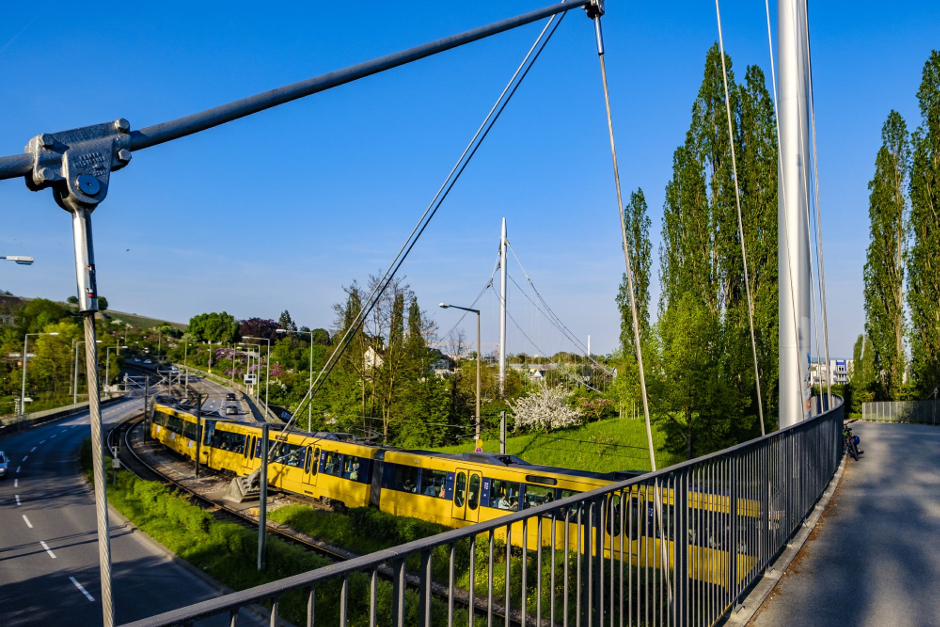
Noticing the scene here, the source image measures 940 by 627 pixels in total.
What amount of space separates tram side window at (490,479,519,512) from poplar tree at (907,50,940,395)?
32.1m

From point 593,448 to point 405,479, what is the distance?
1883 centimetres

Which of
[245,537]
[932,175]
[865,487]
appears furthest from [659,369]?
[932,175]

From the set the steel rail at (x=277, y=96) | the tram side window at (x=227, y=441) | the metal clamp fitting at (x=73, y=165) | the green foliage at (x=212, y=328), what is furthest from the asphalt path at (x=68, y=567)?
the green foliage at (x=212, y=328)

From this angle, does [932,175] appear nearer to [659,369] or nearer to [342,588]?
[659,369]

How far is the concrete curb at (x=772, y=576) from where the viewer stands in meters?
5.32

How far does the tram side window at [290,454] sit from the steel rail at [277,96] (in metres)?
20.2

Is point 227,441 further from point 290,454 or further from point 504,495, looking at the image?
point 504,495

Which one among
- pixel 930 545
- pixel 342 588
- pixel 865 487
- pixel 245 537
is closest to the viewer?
pixel 342 588

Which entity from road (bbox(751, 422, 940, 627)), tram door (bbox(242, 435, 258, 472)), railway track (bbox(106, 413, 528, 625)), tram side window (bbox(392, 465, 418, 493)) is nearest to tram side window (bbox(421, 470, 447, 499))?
tram side window (bbox(392, 465, 418, 493))

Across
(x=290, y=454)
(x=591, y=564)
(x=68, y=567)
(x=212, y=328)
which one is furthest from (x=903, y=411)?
(x=212, y=328)

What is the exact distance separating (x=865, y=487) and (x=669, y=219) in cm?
2308

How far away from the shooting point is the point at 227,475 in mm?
27844

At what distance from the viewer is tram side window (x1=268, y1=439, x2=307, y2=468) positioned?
22750mm

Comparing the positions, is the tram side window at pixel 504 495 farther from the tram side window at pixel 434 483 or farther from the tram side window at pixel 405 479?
the tram side window at pixel 405 479
